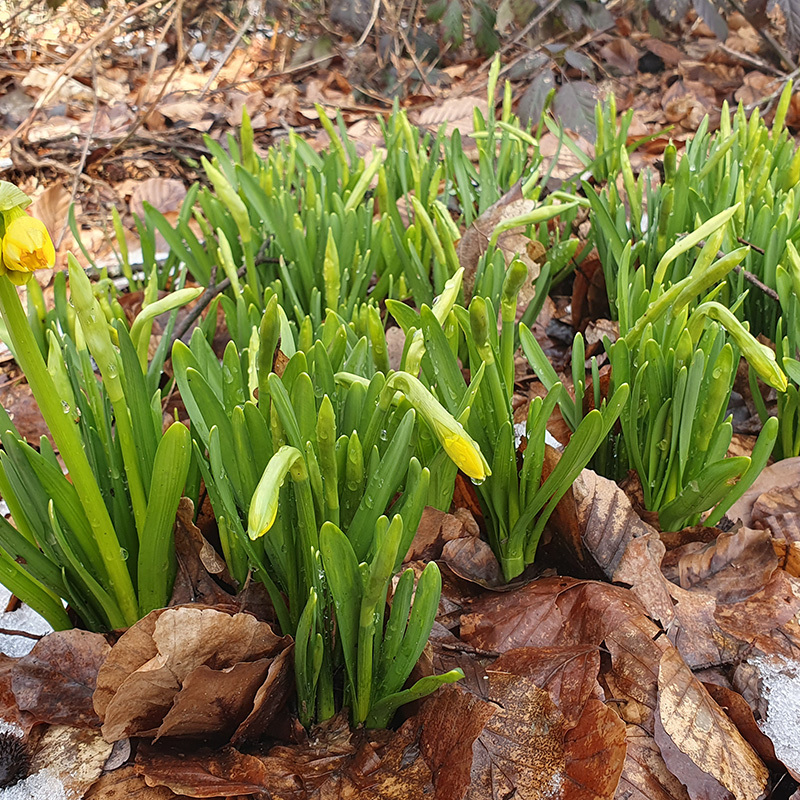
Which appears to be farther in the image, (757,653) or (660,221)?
(660,221)

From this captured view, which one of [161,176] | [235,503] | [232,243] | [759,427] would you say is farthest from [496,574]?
[161,176]

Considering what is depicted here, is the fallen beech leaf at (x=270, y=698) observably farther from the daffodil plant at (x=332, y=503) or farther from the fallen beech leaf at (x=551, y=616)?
the fallen beech leaf at (x=551, y=616)

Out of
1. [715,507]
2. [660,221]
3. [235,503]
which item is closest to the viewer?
[235,503]

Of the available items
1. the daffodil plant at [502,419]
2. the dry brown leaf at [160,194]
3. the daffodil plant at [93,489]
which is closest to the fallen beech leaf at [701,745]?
the daffodil plant at [502,419]

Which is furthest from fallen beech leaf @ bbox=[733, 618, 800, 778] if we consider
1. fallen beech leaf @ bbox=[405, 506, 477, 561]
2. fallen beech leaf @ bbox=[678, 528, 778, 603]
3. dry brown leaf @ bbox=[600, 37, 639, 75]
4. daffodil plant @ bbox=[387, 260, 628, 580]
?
dry brown leaf @ bbox=[600, 37, 639, 75]

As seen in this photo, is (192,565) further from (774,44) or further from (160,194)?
(774,44)

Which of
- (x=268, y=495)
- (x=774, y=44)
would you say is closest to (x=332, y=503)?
(x=268, y=495)

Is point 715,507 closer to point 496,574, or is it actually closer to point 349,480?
point 496,574
